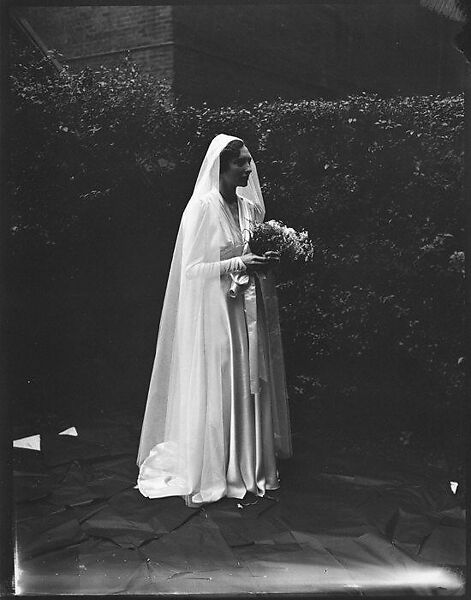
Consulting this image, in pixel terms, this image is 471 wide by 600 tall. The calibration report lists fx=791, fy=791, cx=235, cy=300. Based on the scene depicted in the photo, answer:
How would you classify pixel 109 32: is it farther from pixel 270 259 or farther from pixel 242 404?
pixel 242 404

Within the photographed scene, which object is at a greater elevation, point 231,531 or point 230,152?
point 230,152

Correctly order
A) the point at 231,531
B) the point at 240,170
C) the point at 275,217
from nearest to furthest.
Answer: the point at 231,531, the point at 240,170, the point at 275,217

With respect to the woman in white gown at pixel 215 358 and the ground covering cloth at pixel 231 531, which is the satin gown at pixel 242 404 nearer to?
the woman in white gown at pixel 215 358

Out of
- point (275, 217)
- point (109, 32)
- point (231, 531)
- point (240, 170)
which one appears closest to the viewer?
point (231, 531)

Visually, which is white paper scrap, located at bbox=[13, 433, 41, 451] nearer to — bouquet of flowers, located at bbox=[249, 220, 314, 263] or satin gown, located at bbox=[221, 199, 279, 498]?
satin gown, located at bbox=[221, 199, 279, 498]

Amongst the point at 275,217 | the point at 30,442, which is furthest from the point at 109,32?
the point at 30,442

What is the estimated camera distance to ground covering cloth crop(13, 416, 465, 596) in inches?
183

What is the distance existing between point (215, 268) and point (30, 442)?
161 centimetres

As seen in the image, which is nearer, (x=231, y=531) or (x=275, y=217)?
(x=231, y=531)

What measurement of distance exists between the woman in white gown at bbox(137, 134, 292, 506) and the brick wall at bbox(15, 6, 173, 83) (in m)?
0.68

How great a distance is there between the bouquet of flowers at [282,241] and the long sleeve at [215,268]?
13cm

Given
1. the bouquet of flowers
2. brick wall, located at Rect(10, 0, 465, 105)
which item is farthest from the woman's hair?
the bouquet of flowers

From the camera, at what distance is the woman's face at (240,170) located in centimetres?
496

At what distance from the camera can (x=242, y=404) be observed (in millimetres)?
5004
